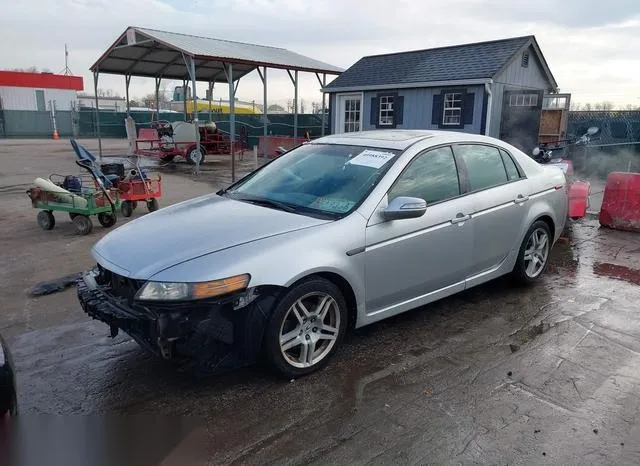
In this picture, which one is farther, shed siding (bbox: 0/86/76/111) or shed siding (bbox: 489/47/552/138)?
shed siding (bbox: 0/86/76/111)

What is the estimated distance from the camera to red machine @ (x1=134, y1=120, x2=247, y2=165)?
1873 centimetres

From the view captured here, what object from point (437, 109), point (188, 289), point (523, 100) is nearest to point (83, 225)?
point (188, 289)

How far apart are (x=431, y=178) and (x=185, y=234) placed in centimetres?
199

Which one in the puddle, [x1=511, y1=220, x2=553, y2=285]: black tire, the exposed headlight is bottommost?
the puddle

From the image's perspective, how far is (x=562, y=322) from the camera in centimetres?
446

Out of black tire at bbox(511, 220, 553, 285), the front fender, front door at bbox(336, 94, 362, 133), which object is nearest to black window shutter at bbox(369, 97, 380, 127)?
front door at bbox(336, 94, 362, 133)

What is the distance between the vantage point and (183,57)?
17219 millimetres

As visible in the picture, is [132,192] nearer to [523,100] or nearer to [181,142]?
[181,142]

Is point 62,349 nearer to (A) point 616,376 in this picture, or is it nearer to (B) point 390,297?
(B) point 390,297

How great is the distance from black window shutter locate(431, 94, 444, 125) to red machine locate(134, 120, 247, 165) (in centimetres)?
707

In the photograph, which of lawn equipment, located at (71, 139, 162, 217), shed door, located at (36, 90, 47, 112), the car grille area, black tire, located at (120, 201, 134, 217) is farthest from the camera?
shed door, located at (36, 90, 47, 112)

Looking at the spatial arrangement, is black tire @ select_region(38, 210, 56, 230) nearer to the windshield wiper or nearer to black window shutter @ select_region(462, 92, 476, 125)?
the windshield wiper

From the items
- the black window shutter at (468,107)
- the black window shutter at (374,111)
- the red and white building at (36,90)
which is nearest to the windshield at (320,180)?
the black window shutter at (468,107)

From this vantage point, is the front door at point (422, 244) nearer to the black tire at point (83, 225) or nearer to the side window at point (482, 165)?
the side window at point (482, 165)
